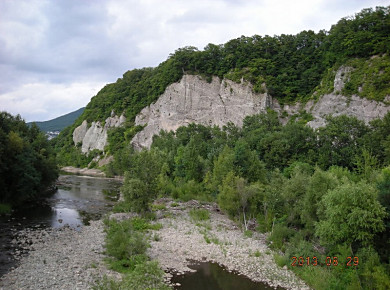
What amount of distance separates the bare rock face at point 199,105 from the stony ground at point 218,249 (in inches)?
1913

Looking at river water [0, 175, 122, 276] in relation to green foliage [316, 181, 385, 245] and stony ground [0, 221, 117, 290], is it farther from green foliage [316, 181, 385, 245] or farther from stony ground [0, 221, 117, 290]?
green foliage [316, 181, 385, 245]

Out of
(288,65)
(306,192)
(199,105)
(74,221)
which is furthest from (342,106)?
(74,221)

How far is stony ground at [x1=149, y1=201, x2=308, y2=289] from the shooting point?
19.1m

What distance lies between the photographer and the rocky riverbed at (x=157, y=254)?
1692 cm

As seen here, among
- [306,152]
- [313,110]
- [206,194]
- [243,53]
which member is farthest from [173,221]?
[243,53]

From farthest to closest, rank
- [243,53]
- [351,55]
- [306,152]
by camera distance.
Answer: [243,53], [351,55], [306,152]

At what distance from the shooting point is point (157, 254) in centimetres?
2162

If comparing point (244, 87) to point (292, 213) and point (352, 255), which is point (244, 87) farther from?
point (352, 255)

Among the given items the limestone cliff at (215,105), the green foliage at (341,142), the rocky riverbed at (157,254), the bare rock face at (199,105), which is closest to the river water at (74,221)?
the rocky riverbed at (157,254)

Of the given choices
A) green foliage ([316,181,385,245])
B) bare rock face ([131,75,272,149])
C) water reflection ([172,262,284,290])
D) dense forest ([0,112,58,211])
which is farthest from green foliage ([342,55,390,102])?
dense forest ([0,112,58,211])

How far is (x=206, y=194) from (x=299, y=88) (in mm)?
42147

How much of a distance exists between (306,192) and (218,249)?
7.90 meters

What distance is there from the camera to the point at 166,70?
97.2m
